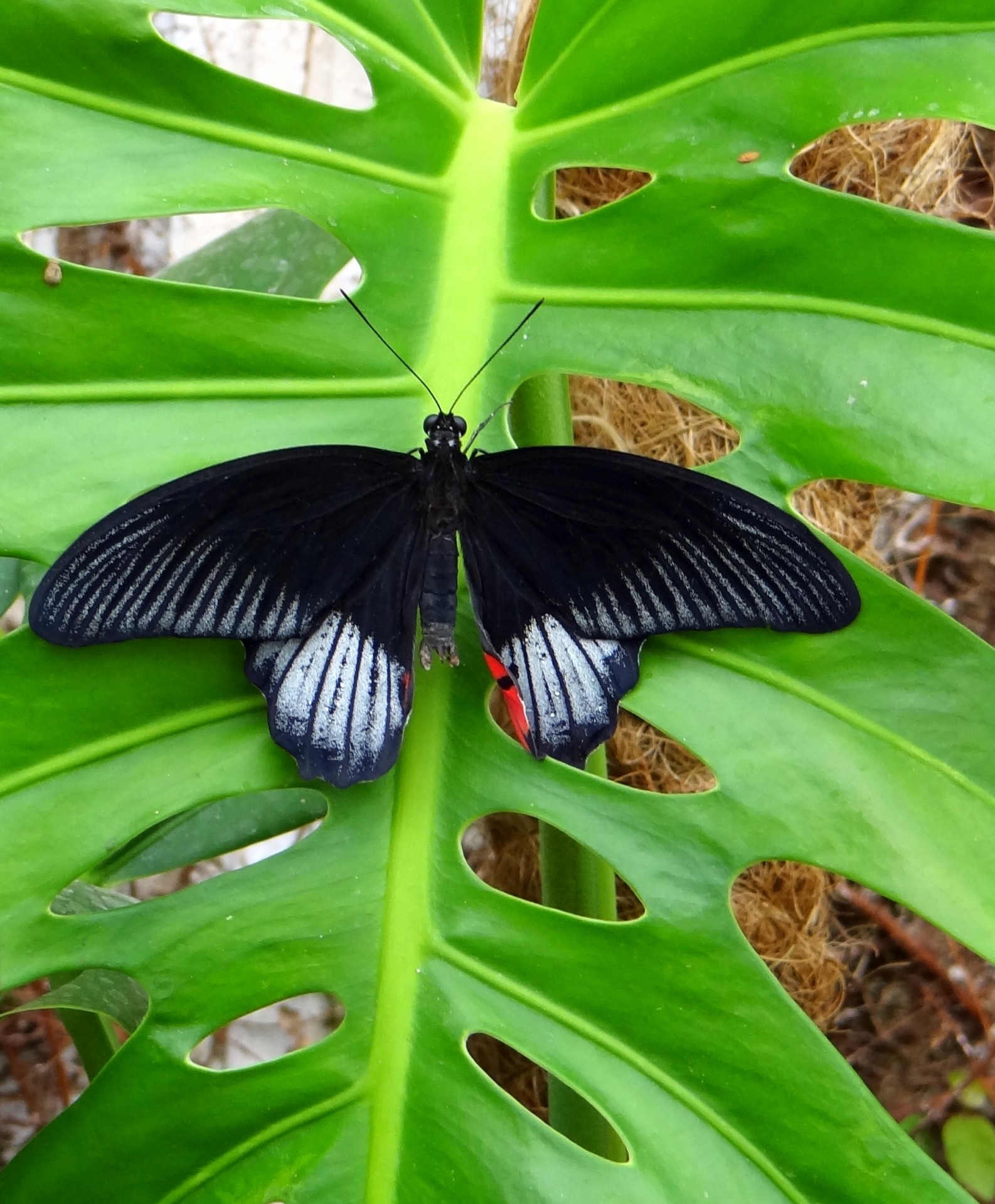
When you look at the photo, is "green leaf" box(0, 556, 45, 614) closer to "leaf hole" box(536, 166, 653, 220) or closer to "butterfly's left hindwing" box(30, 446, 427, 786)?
"butterfly's left hindwing" box(30, 446, 427, 786)

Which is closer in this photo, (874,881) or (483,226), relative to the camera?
(874,881)

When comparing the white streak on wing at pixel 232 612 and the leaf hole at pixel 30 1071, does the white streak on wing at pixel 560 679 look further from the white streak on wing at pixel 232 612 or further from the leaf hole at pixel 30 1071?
the leaf hole at pixel 30 1071

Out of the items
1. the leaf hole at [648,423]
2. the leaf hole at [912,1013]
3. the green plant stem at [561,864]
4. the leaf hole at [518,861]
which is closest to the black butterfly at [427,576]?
the green plant stem at [561,864]

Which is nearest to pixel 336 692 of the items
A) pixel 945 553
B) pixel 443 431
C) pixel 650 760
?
pixel 443 431

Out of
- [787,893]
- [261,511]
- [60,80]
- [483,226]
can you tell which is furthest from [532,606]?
[787,893]

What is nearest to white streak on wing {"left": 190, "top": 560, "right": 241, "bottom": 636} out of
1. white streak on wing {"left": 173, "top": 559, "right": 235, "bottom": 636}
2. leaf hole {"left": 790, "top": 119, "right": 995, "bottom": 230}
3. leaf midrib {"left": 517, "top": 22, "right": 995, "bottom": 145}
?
white streak on wing {"left": 173, "top": 559, "right": 235, "bottom": 636}

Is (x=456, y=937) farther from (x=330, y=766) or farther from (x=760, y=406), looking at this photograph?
(x=760, y=406)
